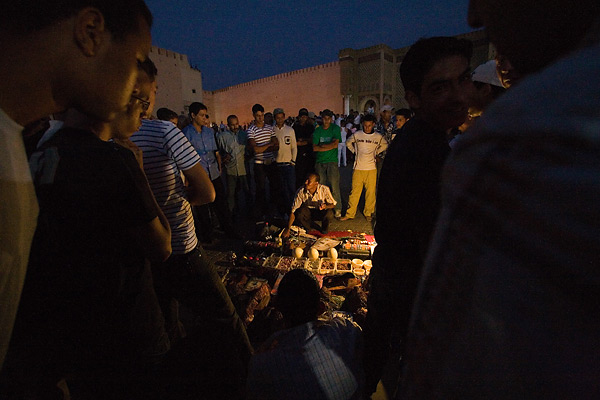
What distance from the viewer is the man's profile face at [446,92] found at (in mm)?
1600

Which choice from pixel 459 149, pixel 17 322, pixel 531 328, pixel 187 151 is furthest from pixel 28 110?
pixel 187 151

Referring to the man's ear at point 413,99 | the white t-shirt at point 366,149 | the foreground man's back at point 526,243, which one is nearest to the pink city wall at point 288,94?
the white t-shirt at point 366,149

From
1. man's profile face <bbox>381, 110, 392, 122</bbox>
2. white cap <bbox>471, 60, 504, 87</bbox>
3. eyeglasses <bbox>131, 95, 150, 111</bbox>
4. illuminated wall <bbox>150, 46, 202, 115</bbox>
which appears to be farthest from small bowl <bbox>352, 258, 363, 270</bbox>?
illuminated wall <bbox>150, 46, 202, 115</bbox>

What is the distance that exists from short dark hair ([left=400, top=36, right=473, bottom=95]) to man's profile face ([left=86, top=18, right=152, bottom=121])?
58.9 inches

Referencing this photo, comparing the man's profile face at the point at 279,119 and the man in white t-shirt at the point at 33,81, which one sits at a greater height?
the man's profile face at the point at 279,119

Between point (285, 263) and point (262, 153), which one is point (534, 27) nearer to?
point (285, 263)

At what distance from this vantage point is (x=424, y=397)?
0.40 meters

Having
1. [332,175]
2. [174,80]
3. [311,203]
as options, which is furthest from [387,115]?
[174,80]

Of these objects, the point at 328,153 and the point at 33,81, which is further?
the point at 328,153

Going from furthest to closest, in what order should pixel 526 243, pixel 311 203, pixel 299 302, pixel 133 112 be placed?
1. pixel 311 203
2. pixel 299 302
3. pixel 133 112
4. pixel 526 243

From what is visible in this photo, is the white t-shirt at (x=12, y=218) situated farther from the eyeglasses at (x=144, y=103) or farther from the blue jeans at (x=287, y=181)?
the blue jeans at (x=287, y=181)

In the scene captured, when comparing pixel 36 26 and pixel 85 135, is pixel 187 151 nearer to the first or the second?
pixel 85 135

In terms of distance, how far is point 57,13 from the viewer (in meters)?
0.60

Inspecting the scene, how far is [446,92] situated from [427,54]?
0.90 ft
